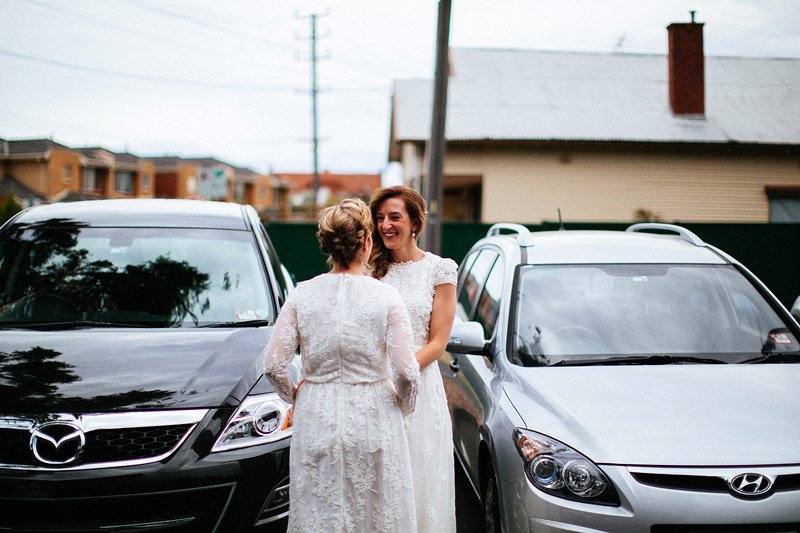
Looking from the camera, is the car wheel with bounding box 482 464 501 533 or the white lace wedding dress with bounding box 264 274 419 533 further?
the car wheel with bounding box 482 464 501 533

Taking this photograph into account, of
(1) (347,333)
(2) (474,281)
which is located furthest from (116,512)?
(2) (474,281)

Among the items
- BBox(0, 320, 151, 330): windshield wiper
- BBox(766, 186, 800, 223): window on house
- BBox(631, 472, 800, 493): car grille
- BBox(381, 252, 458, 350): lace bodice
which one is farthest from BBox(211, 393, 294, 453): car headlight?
BBox(766, 186, 800, 223): window on house

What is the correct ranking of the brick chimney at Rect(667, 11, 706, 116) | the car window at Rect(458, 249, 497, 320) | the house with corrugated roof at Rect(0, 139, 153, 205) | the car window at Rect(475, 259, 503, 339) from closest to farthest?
1. the car window at Rect(475, 259, 503, 339)
2. the car window at Rect(458, 249, 497, 320)
3. the brick chimney at Rect(667, 11, 706, 116)
4. the house with corrugated roof at Rect(0, 139, 153, 205)

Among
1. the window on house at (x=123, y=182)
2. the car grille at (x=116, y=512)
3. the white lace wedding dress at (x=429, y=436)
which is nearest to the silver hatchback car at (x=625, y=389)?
the white lace wedding dress at (x=429, y=436)

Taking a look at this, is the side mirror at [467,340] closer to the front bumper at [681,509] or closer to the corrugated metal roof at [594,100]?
the front bumper at [681,509]

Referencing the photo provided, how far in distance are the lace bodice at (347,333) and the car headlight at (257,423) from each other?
0.55 metres

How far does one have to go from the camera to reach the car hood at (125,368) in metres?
3.00

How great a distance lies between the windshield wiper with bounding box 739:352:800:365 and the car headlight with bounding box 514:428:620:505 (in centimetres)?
135

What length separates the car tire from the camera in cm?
328

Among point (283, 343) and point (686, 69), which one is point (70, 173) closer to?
point (686, 69)

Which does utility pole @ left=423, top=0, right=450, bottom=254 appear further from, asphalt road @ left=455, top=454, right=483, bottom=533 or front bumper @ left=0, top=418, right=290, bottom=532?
front bumper @ left=0, top=418, right=290, bottom=532

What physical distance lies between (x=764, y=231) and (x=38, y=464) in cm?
1371

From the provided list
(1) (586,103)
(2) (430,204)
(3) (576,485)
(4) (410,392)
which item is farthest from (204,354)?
(1) (586,103)

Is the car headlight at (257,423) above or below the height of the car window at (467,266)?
below
